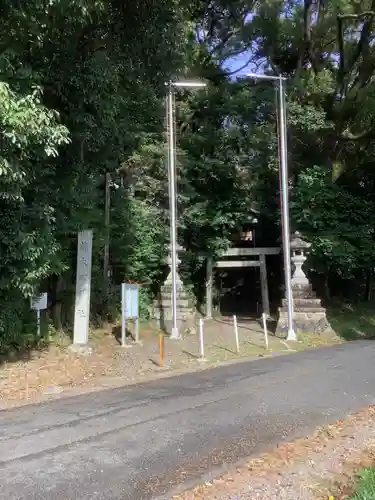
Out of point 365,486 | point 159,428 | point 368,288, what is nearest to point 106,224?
point 159,428

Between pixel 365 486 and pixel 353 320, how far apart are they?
62.7 ft

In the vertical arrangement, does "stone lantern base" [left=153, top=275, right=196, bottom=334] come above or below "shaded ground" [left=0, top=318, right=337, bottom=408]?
above

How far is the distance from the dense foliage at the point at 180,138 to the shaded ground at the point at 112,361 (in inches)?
36.8

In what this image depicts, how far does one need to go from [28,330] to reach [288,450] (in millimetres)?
8424

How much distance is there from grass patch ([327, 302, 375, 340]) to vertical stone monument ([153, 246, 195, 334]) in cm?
536

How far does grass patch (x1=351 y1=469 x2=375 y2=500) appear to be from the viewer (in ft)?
12.9

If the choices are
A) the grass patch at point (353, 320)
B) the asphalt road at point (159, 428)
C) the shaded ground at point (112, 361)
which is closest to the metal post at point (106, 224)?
the shaded ground at point (112, 361)

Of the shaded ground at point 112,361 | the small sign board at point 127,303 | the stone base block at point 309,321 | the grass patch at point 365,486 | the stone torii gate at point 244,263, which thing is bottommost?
the shaded ground at point 112,361

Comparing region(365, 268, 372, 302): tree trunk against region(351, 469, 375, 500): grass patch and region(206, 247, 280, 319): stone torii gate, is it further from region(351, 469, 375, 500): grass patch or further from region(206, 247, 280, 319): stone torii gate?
region(351, 469, 375, 500): grass patch

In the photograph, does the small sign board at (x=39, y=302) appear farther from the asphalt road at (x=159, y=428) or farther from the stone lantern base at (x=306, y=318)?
the stone lantern base at (x=306, y=318)

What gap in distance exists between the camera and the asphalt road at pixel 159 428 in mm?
4930

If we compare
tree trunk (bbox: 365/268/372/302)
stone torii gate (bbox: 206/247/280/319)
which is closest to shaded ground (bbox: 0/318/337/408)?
stone torii gate (bbox: 206/247/280/319)

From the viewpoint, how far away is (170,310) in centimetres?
1969

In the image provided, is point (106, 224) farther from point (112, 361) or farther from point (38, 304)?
point (112, 361)
